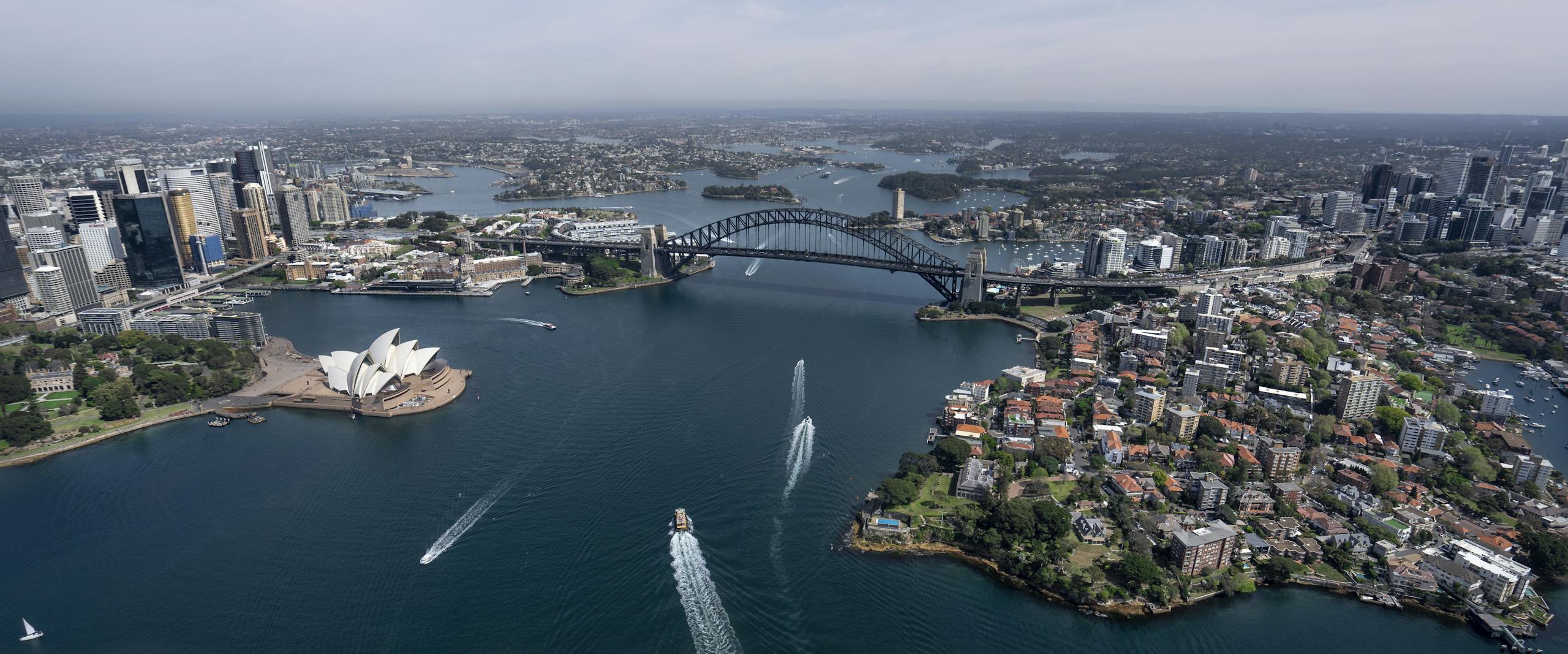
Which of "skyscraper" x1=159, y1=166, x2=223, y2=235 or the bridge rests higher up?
"skyscraper" x1=159, y1=166, x2=223, y2=235

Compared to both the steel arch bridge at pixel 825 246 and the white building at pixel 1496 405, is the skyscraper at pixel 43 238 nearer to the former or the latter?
the steel arch bridge at pixel 825 246

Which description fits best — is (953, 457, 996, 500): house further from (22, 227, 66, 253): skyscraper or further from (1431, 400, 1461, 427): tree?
(22, 227, 66, 253): skyscraper

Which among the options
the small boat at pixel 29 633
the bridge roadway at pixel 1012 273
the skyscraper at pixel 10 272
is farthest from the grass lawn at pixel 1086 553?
the skyscraper at pixel 10 272

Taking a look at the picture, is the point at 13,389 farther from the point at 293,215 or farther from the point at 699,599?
the point at 293,215

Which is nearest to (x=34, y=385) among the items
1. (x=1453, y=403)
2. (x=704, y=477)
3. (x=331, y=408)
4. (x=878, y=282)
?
(x=331, y=408)

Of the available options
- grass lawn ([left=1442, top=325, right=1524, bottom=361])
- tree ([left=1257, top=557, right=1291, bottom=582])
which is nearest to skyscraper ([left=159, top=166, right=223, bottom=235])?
tree ([left=1257, top=557, right=1291, bottom=582])

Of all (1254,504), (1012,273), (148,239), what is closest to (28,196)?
(148,239)
